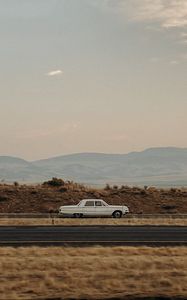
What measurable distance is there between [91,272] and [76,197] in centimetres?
4525

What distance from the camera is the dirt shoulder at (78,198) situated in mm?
55125

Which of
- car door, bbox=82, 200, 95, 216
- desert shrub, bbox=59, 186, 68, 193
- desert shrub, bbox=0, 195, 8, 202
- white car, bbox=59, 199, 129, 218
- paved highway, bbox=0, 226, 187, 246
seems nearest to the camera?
paved highway, bbox=0, 226, 187, 246

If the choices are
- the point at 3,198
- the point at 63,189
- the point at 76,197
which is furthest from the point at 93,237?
the point at 63,189

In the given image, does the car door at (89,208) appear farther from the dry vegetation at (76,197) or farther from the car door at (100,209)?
the dry vegetation at (76,197)

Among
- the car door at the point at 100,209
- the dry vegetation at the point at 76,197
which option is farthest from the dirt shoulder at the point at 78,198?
the car door at the point at 100,209

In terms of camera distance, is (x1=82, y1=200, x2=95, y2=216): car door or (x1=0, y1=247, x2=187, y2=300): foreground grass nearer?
(x1=0, y1=247, x2=187, y2=300): foreground grass

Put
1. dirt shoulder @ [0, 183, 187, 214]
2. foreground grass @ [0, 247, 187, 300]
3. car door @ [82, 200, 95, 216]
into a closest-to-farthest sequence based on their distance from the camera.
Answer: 1. foreground grass @ [0, 247, 187, 300]
2. car door @ [82, 200, 95, 216]
3. dirt shoulder @ [0, 183, 187, 214]

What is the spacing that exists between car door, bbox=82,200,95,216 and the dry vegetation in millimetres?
9438

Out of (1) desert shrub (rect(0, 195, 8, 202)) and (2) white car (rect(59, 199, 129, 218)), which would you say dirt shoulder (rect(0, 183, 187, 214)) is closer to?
(1) desert shrub (rect(0, 195, 8, 202))

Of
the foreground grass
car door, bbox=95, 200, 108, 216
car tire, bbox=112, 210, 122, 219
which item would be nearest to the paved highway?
the foreground grass

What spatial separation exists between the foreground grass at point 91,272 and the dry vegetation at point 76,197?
3427 centimetres

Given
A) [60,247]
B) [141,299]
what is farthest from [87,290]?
[60,247]

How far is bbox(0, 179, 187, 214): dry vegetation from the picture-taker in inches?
2174

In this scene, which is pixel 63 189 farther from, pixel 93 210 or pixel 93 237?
pixel 93 237
